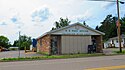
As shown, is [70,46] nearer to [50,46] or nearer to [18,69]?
[50,46]

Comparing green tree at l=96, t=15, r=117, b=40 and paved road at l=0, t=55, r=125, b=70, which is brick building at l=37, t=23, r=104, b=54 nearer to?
paved road at l=0, t=55, r=125, b=70

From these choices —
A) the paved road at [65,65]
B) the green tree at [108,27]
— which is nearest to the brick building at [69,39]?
the paved road at [65,65]

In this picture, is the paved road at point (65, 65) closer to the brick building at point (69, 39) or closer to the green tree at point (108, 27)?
the brick building at point (69, 39)

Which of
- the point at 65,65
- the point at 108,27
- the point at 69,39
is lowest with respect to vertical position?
the point at 65,65

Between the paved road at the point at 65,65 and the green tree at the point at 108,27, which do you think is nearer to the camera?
the paved road at the point at 65,65

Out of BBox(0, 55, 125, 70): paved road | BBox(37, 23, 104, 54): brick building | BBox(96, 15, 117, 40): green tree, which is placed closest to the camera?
BBox(0, 55, 125, 70): paved road

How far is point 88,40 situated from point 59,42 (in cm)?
408

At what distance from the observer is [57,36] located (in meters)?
32.3

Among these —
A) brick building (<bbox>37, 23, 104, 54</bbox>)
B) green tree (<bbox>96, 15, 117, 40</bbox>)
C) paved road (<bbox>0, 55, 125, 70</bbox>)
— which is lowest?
paved road (<bbox>0, 55, 125, 70</bbox>)

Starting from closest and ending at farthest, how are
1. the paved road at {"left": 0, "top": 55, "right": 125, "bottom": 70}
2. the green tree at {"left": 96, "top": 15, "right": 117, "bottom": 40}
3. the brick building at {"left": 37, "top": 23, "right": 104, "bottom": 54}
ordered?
the paved road at {"left": 0, "top": 55, "right": 125, "bottom": 70}, the brick building at {"left": 37, "top": 23, "right": 104, "bottom": 54}, the green tree at {"left": 96, "top": 15, "right": 117, "bottom": 40}

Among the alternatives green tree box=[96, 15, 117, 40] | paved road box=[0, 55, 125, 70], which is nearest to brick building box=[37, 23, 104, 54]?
paved road box=[0, 55, 125, 70]

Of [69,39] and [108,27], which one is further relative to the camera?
[108,27]

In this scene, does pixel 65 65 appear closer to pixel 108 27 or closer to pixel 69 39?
pixel 69 39

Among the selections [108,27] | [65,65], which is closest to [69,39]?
[65,65]
